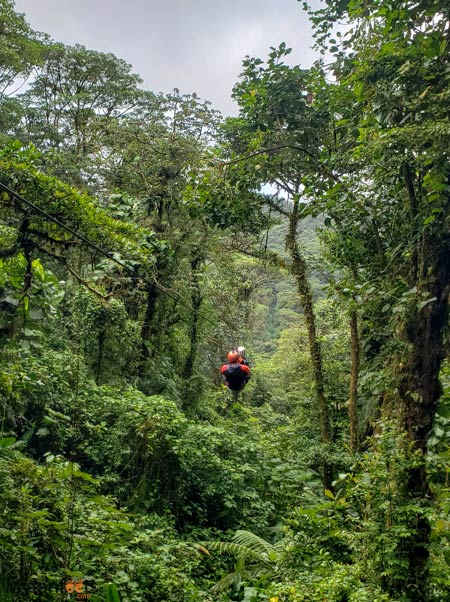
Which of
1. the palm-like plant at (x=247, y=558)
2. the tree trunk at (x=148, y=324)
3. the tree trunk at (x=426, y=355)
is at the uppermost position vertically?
the tree trunk at (x=148, y=324)

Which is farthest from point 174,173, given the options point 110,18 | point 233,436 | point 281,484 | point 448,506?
point 448,506

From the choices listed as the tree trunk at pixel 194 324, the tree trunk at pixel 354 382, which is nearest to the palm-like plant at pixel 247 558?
the tree trunk at pixel 354 382

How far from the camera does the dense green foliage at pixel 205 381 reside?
2.80 metres

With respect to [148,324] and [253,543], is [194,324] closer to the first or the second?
[148,324]

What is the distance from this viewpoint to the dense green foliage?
110 inches

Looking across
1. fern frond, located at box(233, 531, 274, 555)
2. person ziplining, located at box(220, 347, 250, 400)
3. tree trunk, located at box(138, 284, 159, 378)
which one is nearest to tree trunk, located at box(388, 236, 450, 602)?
fern frond, located at box(233, 531, 274, 555)

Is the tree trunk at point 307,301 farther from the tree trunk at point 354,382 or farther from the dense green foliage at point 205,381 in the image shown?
the tree trunk at point 354,382

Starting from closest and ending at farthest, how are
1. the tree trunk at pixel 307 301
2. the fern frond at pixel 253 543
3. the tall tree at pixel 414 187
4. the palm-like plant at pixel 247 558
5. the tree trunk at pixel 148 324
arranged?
the tall tree at pixel 414 187, the palm-like plant at pixel 247 558, the fern frond at pixel 253 543, the tree trunk at pixel 307 301, the tree trunk at pixel 148 324

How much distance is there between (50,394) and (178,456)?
1.67 meters

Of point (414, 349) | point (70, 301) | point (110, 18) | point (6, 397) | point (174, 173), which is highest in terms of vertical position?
point (110, 18)

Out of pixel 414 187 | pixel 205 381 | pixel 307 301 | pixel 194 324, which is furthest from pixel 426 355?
pixel 194 324

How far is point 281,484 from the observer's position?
6.25 m

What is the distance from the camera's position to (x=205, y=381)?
10055 millimetres

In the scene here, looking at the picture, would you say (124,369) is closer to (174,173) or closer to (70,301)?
(70,301)
